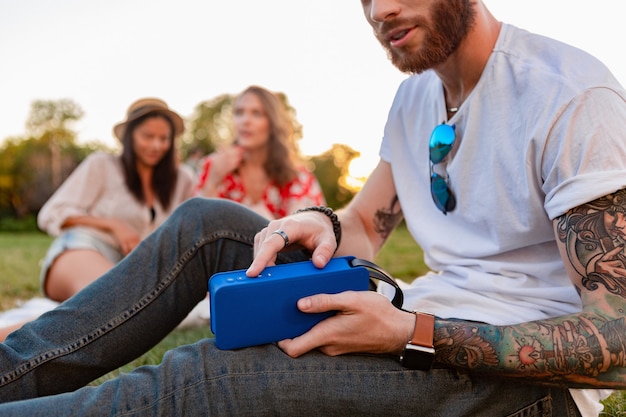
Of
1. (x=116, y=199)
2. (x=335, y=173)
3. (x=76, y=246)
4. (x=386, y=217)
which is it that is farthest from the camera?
(x=335, y=173)

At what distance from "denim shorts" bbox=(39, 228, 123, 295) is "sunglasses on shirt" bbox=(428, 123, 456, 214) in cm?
276

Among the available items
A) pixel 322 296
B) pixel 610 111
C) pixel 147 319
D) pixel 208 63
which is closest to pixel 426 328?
pixel 322 296

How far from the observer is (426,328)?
1178 mm

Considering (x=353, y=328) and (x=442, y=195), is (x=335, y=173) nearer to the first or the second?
(x=442, y=195)

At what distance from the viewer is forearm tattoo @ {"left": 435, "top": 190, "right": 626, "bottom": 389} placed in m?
1.10

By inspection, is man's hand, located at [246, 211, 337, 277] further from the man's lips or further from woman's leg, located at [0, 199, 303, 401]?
the man's lips

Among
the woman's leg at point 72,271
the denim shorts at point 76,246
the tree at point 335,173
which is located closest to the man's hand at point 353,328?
the woman's leg at point 72,271

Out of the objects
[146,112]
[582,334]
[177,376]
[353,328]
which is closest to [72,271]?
[146,112]

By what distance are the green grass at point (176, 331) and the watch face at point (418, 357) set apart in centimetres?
80

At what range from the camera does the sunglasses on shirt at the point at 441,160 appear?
1555 mm

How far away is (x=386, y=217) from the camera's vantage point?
6.33 ft

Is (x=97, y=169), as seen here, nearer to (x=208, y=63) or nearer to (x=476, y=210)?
(x=476, y=210)

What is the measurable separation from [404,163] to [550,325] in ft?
2.66

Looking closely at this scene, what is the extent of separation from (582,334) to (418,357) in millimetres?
344
